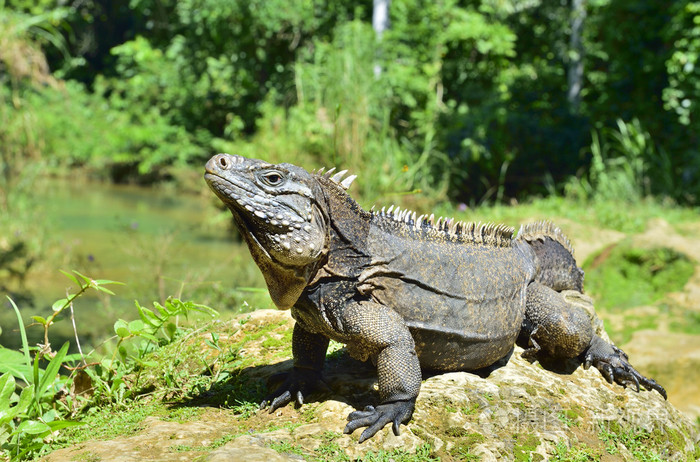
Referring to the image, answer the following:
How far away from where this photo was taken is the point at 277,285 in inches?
148

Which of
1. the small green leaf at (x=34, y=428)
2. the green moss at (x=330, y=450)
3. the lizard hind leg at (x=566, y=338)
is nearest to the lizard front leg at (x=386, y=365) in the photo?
the green moss at (x=330, y=450)

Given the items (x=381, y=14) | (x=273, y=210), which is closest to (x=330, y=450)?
(x=273, y=210)

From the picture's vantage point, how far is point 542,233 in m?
5.35

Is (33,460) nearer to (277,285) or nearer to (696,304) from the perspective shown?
(277,285)

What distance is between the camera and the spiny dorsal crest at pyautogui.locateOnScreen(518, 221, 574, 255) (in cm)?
527

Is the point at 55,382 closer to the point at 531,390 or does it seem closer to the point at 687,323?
the point at 531,390

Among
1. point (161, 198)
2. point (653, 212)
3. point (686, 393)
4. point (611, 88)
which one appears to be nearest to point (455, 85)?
point (611, 88)

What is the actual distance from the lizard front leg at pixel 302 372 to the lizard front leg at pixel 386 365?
535 millimetres

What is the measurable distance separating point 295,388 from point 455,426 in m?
1.04

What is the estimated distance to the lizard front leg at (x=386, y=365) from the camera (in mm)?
3666

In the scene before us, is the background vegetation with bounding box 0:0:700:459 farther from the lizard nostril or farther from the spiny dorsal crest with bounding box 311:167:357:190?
the spiny dorsal crest with bounding box 311:167:357:190

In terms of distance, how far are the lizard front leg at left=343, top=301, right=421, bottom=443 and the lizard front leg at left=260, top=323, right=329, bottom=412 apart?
1.76 ft

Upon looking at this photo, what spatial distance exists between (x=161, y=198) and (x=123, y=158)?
4186mm

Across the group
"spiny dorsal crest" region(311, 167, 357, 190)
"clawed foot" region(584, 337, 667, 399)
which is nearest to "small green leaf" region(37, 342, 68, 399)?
"spiny dorsal crest" region(311, 167, 357, 190)
